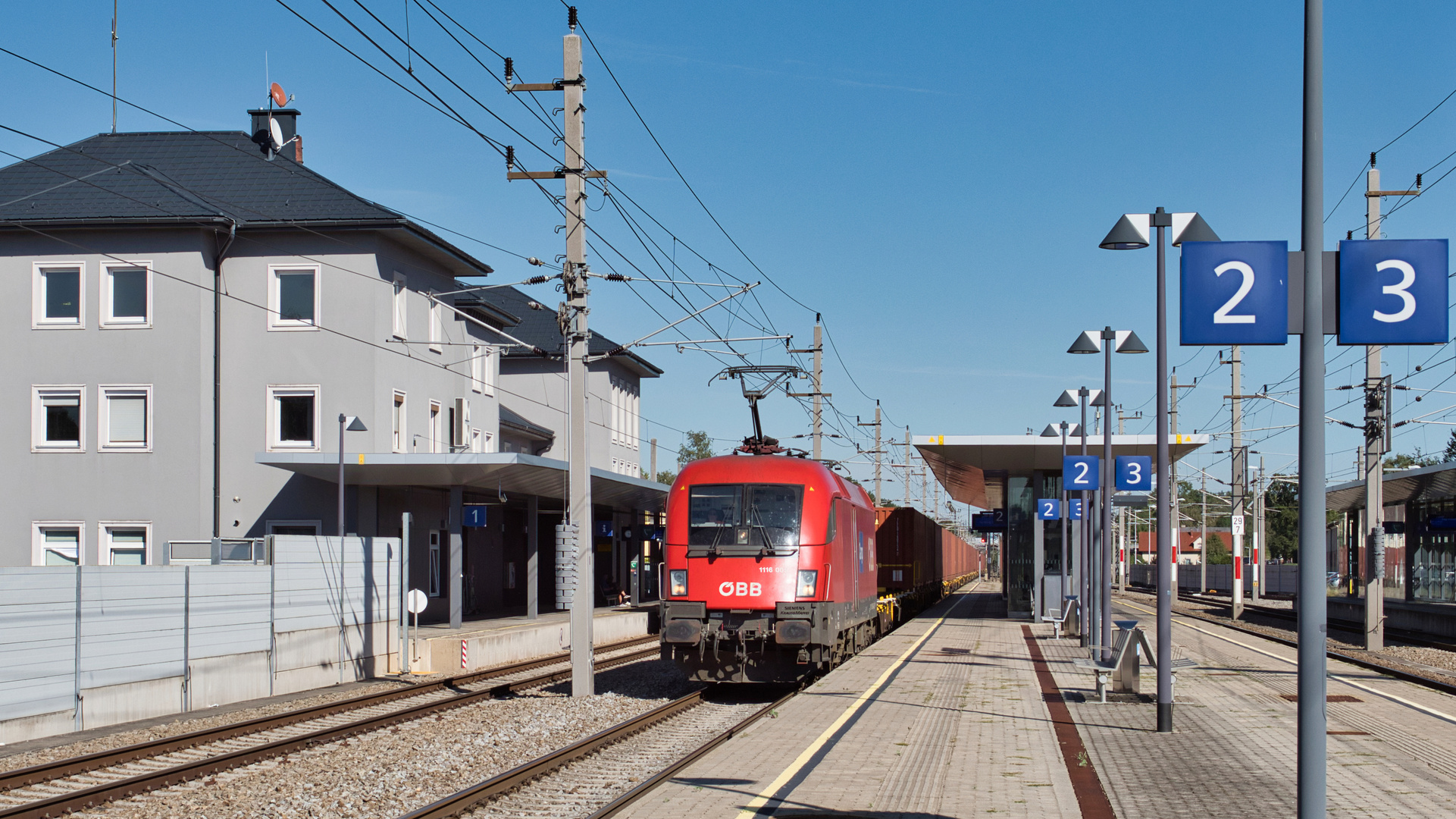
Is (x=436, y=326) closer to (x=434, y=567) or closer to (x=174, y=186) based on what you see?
(x=434, y=567)

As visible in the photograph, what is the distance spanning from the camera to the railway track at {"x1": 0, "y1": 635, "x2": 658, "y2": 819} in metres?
10.1

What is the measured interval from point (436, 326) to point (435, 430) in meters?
2.81

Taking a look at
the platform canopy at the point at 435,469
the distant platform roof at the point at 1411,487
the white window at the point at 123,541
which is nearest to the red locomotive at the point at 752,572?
the platform canopy at the point at 435,469

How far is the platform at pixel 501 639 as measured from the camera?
22.4 meters

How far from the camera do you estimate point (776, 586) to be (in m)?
16.8

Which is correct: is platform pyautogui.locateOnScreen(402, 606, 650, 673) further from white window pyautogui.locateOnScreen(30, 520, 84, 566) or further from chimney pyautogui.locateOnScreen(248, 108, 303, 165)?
chimney pyautogui.locateOnScreen(248, 108, 303, 165)

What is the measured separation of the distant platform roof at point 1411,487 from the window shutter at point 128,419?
1142 inches

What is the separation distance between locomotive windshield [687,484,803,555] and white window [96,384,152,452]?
1925 centimetres

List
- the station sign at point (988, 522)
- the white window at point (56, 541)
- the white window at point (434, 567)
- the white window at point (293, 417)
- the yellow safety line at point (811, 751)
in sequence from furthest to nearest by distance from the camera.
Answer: the station sign at point (988, 522) → the white window at point (434, 567) → the white window at point (293, 417) → the white window at point (56, 541) → the yellow safety line at point (811, 751)

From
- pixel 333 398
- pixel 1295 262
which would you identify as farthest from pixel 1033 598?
pixel 1295 262

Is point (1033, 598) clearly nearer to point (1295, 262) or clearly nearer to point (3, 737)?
point (3, 737)

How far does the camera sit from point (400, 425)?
107ft

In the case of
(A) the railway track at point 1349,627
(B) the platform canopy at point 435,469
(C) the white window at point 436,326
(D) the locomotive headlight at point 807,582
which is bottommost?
(A) the railway track at point 1349,627

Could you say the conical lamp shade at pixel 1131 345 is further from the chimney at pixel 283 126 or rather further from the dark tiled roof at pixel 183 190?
the chimney at pixel 283 126
